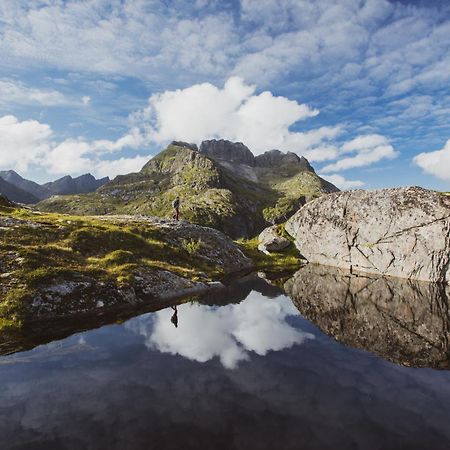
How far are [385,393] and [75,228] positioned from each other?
46166mm

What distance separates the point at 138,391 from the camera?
18547mm

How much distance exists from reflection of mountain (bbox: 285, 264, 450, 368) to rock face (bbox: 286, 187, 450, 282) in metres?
6.07

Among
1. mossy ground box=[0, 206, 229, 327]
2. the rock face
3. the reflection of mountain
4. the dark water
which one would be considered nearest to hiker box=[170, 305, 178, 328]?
the dark water

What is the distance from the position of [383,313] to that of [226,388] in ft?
78.4

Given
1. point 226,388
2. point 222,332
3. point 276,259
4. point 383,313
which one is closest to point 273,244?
point 276,259

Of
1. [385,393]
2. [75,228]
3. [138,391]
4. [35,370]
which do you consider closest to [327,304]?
[385,393]

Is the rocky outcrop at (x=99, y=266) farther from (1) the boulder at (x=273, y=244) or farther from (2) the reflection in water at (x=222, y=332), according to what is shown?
(1) the boulder at (x=273, y=244)

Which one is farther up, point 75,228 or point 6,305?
point 75,228

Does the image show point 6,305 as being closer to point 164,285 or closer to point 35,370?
point 35,370

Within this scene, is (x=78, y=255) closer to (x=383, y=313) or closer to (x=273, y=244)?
(x=383, y=313)

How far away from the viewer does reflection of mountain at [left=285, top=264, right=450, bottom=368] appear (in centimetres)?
2621

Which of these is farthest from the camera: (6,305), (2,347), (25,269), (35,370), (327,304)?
(327,304)

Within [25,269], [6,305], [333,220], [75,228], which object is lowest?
[6,305]

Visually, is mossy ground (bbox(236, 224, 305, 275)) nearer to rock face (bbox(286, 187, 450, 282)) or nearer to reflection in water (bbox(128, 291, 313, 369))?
rock face (bbox(286, 187, 450, 282))
